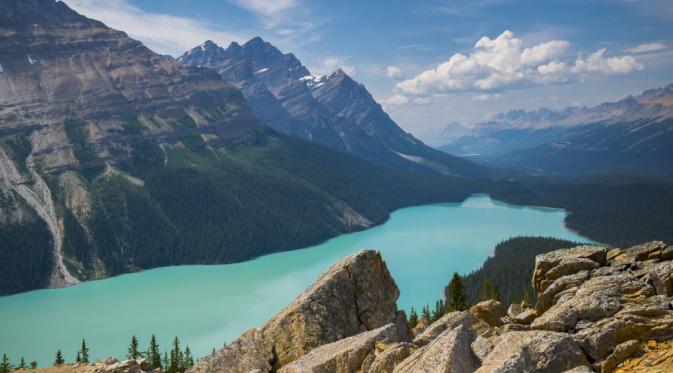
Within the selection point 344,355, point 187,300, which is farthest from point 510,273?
point 344,355

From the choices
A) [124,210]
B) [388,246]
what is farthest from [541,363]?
[124,210]

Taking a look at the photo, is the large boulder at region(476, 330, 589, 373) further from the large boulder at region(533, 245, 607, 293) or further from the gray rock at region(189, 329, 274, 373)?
the gray rock at region(189, 329, 274, 373)

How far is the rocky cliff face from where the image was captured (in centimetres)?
1605

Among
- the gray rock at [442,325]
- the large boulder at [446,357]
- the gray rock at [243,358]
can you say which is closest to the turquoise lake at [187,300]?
the gray rock at [243,358]

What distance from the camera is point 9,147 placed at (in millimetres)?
194250

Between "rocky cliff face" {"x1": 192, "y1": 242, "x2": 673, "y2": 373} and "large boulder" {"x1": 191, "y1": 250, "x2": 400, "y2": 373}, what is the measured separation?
0.05 metres

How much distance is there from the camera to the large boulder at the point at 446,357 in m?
15.8

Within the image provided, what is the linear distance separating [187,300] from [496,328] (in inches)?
4381

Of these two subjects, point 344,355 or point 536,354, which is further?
point 344,355

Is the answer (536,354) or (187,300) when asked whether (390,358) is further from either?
(187,300)

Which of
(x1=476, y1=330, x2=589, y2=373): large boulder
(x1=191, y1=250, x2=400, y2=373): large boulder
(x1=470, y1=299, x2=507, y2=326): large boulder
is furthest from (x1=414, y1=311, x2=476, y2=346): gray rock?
(x1=470, y1=299, x2=507, y2=326): large boulder

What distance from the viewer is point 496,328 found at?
22.6 m

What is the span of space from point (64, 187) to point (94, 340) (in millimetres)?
107627

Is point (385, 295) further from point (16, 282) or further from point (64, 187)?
point (64, 187)
